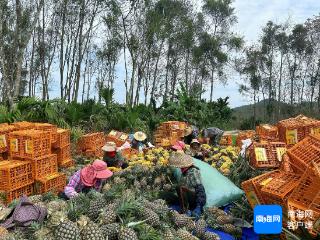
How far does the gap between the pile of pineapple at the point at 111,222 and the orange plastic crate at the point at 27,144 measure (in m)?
1.78

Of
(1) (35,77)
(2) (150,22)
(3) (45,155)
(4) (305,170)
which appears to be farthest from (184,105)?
(1) (35,77)

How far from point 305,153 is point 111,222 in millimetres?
2722

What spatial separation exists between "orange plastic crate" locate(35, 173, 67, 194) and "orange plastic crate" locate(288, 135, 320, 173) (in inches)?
150

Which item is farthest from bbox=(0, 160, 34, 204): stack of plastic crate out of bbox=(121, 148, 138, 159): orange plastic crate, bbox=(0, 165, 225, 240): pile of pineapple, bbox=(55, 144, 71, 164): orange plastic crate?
bbox=(121, 148, 138, 159): orange plastic crate

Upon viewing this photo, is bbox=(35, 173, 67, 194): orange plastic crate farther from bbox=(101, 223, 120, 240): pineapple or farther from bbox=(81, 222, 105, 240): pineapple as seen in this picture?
bbox=(81, 222, 105, 240): pineapple

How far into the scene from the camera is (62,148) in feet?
28.1

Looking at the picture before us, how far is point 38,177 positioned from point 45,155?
437 millimetres

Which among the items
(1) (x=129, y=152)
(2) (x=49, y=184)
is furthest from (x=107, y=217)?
(1) (x=129, y=152)

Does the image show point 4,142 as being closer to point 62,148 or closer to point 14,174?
point 14,174

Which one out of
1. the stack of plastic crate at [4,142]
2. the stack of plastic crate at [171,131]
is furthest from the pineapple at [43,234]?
the stack of plastic crate at [171,131]

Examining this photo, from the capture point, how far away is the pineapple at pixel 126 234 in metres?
3.74

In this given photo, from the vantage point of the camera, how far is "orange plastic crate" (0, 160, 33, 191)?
249 inches

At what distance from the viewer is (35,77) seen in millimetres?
36156

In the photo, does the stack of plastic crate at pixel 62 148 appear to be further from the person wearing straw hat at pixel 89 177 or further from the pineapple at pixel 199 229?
the pineapple at pixel 199 229
